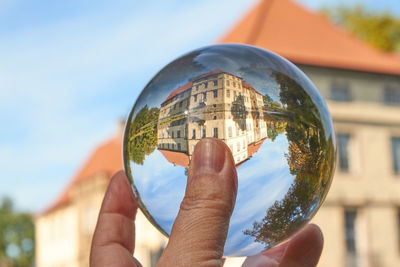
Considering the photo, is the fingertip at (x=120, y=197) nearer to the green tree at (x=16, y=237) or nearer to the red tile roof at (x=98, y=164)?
the red tile roof at (x=98, y=164)

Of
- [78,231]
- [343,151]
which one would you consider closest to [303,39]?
[343,151]

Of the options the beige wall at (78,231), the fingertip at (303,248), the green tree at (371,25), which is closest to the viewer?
the fingertip at (303,248)

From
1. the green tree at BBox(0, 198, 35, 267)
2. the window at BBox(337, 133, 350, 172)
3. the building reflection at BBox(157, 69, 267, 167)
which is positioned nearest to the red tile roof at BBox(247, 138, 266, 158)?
the building reflection at BBox(157, 69, 267, 167)

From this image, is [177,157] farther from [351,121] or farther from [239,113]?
[351,121]

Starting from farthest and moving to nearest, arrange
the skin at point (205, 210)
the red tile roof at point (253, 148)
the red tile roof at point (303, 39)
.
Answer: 1. the red tile roof at point (303, 39)
2. the red tile roof at point (253, 148)
3. the skin at point (205, 210)

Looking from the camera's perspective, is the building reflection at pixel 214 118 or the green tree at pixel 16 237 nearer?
the building reflection at pixel 214 118

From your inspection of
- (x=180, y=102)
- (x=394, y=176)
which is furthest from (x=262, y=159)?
(x=394, y=176)

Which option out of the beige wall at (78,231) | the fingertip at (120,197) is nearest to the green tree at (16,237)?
the beige wall at (78,231)
